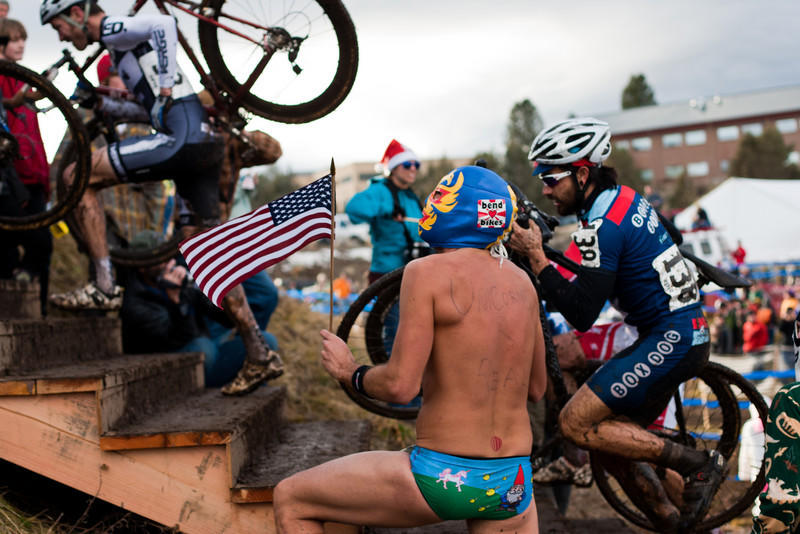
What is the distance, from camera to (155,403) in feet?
13.9

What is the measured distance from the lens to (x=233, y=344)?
5730mm

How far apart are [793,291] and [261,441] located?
50.2 ft

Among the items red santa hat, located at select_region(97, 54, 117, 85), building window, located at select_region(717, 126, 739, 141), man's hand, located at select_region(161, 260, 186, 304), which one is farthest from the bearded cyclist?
building window, located at select_region(717, 126, 739, 141)

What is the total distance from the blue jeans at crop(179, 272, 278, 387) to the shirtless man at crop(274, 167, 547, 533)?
2936 mm

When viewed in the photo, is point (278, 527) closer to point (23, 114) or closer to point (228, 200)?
point (228, 200)

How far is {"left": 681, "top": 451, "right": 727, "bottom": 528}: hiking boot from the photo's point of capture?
3.91m

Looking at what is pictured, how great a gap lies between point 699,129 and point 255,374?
79.4 m

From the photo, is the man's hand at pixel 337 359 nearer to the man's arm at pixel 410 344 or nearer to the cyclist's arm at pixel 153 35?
the man's arm at pixel 410 344

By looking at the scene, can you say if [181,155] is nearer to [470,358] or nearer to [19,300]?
[19,300]

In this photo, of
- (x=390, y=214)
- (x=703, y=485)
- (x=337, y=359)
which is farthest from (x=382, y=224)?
(x=337, y=359)

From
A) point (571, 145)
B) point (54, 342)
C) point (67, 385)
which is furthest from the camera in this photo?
point (54, 342)

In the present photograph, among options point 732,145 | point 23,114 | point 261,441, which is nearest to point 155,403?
point 261,441

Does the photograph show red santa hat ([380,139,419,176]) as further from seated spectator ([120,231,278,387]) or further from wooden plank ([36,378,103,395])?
wooden plank ([36,378,103,395])

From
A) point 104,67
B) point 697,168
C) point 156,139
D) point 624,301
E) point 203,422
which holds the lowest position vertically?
point 697,168
